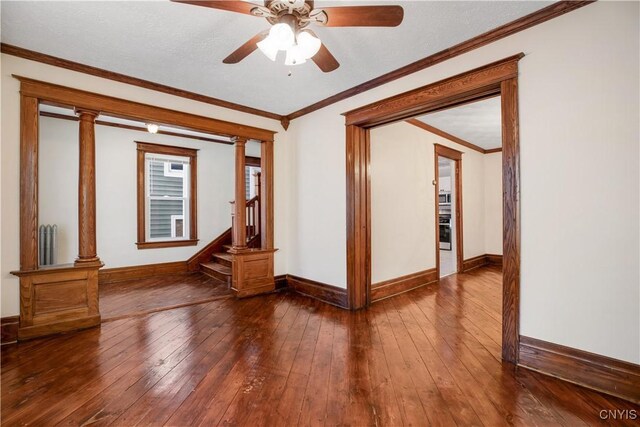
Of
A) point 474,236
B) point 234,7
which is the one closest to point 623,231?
point 234,7

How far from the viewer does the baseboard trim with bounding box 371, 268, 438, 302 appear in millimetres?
3900

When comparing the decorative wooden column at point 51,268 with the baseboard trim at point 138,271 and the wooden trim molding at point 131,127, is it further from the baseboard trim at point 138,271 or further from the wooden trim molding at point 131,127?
the baseboard trim at point 138,271

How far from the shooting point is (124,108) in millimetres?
3141

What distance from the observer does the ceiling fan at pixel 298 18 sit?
1.62m

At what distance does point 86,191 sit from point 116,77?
1.24 meters

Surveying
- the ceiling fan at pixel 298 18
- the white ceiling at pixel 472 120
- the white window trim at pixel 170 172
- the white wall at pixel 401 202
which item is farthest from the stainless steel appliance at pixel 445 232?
the ceiling fan at pixel 298 18

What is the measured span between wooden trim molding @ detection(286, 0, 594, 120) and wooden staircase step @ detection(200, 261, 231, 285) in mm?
3139

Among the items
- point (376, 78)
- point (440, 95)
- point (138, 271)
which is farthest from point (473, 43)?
point (138, 271)

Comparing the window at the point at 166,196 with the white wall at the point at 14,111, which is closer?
the white wall at the point at 14,111

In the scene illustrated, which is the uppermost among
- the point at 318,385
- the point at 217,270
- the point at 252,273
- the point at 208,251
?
the point at 208,251

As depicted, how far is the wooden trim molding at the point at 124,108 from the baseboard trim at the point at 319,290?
7.12 ft

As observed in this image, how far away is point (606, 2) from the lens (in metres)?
1.86

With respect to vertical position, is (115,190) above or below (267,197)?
above

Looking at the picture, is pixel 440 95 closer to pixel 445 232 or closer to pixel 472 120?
pixel 472 120
